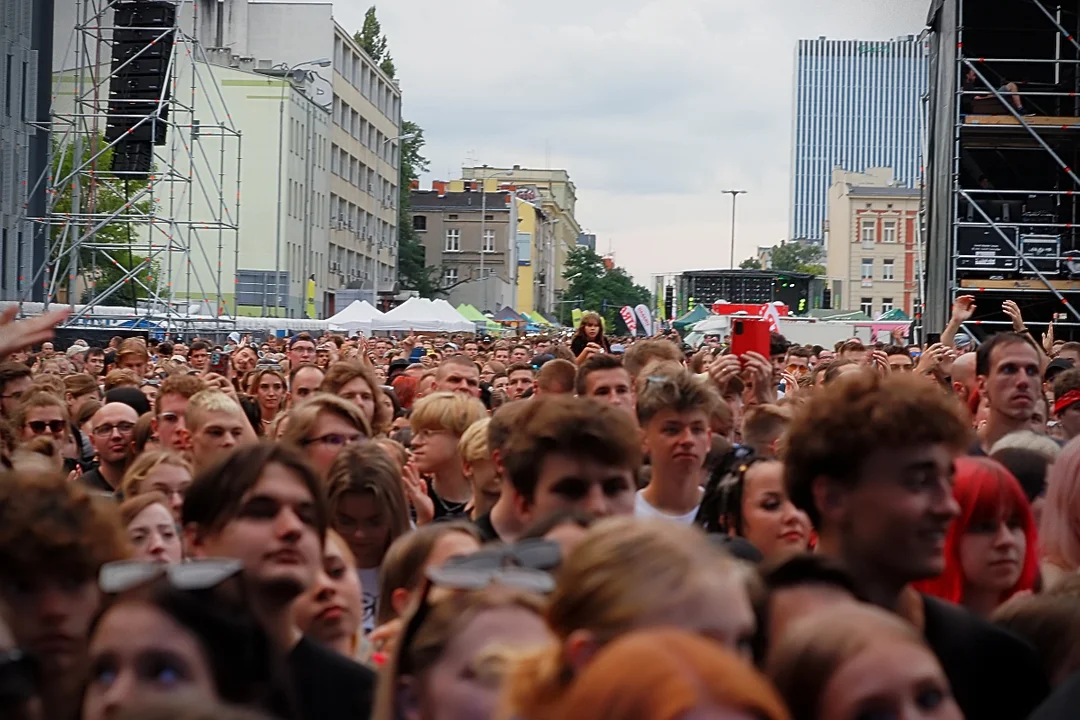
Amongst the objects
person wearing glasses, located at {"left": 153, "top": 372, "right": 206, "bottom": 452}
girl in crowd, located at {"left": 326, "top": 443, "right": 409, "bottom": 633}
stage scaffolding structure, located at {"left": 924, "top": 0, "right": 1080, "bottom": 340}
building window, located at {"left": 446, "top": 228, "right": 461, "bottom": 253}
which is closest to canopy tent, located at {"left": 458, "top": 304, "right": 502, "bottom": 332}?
stage scaffolding structure, located at {"left": 924, "top": 0, "right": 1080, "bottom": 340}

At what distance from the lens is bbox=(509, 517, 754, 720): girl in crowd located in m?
2.74

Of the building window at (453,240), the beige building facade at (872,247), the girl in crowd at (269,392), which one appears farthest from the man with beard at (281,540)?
the building window at (453,240)

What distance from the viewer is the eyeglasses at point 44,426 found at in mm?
8901

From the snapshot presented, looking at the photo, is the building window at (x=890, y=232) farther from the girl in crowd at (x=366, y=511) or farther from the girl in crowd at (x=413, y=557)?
the girl in crowd at (x=413, y=557)

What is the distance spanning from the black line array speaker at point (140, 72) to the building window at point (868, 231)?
8320 centimetres

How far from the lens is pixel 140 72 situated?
30.9 m

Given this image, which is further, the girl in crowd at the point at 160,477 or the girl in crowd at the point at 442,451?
the girl in crowd at the point at 442,451

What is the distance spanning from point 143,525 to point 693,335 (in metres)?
36.4

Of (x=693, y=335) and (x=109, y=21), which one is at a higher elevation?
(x=109, y=21)

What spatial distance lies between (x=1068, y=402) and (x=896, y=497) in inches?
201

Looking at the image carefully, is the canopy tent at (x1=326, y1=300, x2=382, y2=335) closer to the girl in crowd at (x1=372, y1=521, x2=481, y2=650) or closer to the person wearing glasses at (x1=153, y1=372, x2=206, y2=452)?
the person wearing glasses at (x1=153, y1=372, x2=206, y2=452)

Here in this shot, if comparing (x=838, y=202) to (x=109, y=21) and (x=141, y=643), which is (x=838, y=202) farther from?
(x=141, y=643)

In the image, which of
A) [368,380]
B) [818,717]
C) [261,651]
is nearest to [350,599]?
[261,651]

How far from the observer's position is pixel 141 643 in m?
3.07
